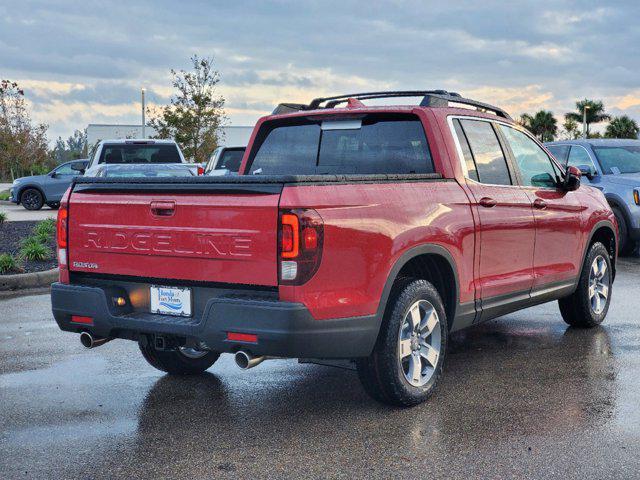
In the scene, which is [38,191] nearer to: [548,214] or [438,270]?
[548,214]

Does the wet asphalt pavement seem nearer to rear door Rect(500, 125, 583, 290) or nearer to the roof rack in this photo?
rear door Rect(500, 125, 583, 290)

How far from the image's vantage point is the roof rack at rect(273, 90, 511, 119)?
20.0 feet

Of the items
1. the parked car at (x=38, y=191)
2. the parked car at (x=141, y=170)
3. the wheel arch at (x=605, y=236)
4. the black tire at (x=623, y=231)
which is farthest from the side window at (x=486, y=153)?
the parked car at (x=38, y=191)

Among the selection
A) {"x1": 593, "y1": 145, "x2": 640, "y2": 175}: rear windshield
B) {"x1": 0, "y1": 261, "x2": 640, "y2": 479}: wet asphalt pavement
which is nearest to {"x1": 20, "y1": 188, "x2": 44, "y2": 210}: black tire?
{"x1": 593, "y1": 145, "x2": 640, "y2": 175}: rear windshield

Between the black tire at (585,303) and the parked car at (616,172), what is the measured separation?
516 cm

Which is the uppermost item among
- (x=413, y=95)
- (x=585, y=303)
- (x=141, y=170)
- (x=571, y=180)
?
(x=413, y=95)

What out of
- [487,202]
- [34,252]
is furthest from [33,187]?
[487,202]

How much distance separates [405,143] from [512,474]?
2581 millimetres

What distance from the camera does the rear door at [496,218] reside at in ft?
19.8

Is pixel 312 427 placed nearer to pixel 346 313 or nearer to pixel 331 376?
pixel 346 313

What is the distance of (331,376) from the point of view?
6270 millimetres

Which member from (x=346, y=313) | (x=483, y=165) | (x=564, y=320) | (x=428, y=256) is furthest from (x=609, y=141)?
(x=346, y=313)

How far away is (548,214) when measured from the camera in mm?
6926

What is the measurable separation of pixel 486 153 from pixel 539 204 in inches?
29.0
